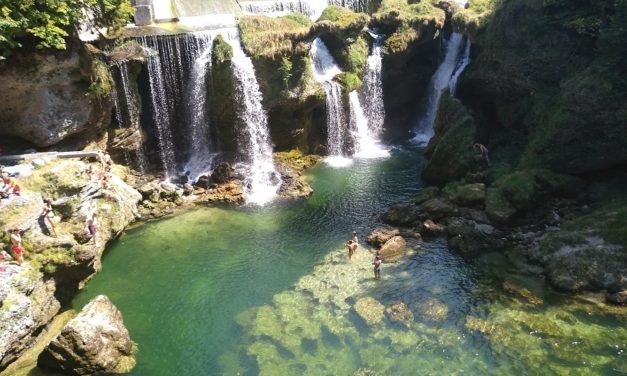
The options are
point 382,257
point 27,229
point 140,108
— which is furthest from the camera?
point 140,108

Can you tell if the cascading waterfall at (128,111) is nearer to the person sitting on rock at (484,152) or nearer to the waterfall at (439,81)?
the person sitting on rock at (484,152)

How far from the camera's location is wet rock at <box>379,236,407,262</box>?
83.4ft

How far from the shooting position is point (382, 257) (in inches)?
1001

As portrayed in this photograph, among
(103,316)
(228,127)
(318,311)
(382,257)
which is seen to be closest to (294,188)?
(228,127)

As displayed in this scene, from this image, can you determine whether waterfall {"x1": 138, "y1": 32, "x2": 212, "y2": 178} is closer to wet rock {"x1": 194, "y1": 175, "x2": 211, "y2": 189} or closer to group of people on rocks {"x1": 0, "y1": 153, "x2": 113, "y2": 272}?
wet rock {"x1": 194, "y1": 175, "x2": 211, "y2": 189}

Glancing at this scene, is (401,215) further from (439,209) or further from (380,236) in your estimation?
(380,236)

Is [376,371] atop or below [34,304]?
below

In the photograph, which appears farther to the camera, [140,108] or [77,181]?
[140,108]

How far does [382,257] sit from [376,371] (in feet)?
27.1

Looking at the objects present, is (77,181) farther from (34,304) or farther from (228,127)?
(228,127)

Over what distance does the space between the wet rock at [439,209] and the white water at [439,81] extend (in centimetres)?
1531

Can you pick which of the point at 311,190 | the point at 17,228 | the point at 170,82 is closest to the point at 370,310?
the point at 311,190

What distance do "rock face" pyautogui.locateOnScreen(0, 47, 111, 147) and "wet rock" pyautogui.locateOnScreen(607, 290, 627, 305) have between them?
30.0m

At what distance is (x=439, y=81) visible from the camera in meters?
44.1
